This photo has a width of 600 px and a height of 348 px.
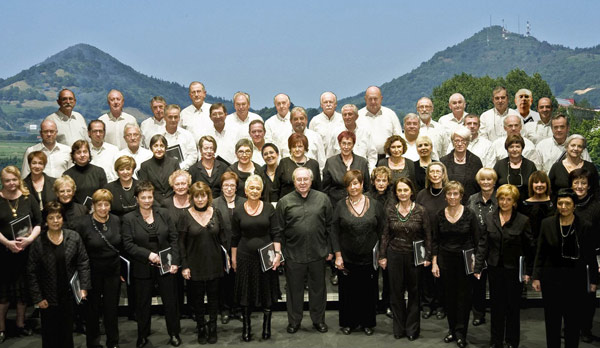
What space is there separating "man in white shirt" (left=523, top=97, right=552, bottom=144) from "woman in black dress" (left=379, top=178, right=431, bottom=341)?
2496mm

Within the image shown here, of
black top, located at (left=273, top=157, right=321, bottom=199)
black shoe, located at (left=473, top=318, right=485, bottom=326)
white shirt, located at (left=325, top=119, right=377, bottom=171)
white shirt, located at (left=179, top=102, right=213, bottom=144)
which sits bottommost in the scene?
black shoe, located at (left=473, top=318, right=485, bottom=326)

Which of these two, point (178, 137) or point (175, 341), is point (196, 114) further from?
point (175, 341)

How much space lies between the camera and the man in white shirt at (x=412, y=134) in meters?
6.87

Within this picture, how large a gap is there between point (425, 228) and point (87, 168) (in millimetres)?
3470

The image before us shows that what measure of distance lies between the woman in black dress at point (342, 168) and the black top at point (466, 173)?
2.90 feet

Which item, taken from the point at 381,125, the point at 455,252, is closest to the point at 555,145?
the point at 381,125

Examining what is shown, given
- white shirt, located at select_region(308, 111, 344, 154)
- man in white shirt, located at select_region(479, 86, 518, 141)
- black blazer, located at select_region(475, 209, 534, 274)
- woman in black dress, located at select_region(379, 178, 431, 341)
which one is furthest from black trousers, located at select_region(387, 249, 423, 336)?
man in white shirt, located at select_region(479, 86, 518, 141)

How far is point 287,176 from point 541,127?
132 inches

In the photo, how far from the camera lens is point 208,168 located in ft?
21.4

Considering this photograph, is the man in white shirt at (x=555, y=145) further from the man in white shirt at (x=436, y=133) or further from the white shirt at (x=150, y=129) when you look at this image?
the white shirt at (x=150, y=129)

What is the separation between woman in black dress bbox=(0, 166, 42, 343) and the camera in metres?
5.63

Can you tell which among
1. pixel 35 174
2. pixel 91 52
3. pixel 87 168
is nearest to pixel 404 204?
pixel 87 168

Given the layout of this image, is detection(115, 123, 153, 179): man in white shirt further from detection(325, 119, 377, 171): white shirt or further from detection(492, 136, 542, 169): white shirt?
detection(492, 136, 542, 169): white shirt

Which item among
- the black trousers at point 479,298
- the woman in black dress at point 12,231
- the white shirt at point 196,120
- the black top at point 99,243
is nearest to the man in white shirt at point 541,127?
the black trousers at point 479,298
